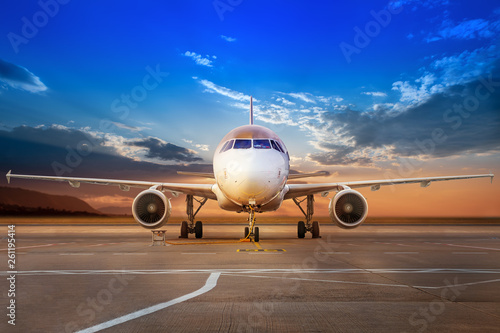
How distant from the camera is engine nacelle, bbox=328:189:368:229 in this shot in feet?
51.0

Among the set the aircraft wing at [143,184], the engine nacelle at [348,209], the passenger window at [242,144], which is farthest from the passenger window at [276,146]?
the aircraft wing at [143,184]

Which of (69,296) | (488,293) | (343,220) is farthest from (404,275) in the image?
(343,220)

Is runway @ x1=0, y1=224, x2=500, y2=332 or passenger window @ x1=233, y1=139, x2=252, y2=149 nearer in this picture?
runway @ x1=0, y1=224, x2=500, y2=332

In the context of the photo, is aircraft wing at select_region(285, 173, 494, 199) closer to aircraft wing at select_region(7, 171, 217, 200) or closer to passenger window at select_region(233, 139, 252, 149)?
aircraft wing at select_region(7, 171, 217, 200)

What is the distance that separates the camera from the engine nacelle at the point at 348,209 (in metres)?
15.5

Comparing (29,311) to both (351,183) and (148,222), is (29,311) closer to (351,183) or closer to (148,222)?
(148,222)

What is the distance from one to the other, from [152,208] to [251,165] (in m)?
4.41

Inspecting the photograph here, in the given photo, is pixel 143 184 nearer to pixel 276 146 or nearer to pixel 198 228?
pixel 198 228

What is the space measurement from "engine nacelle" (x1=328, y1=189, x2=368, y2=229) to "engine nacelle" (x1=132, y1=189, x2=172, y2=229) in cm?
608

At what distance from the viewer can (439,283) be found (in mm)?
6445

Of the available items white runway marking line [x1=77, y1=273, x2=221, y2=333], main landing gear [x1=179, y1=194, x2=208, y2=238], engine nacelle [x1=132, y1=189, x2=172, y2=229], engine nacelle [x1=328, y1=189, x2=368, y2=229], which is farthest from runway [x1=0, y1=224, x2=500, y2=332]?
main landing gear [x1=179, y1=194, x2=208, y2=238]

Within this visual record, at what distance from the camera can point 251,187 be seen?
13383mm

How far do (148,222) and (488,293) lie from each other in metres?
12.0

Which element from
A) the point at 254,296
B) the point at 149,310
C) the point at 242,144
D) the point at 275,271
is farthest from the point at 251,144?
the point at 149,310
